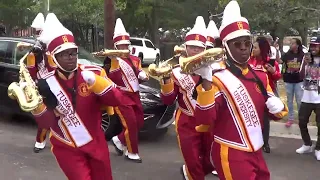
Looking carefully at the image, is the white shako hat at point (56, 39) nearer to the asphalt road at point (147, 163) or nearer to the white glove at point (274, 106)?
the white glove at point (274, 106)

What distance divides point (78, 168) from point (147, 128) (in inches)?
147

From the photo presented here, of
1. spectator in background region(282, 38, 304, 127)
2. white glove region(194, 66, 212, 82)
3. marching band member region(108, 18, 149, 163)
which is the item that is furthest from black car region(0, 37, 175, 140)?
white glove region(194, 66, 212, 82)

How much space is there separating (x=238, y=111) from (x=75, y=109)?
1393 millimetres

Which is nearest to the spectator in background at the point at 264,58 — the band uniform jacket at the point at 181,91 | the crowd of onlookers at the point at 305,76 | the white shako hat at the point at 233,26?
the crowd of onlookers at the point at 305,76

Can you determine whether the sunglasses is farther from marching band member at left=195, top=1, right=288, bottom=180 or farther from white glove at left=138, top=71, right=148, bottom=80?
white glove at left=138, top=71, right=148, bottom=80

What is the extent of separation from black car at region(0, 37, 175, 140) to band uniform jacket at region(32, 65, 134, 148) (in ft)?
6.78

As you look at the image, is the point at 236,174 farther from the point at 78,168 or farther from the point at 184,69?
the point at 78,168

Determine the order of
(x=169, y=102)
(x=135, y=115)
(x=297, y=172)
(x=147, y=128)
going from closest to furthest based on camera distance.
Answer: (x=169, y=102), (x=297, y=172), (x=135, y=115), (x=147, y=128)

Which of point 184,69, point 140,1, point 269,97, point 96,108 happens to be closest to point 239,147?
point 269,97

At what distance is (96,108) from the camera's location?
4.07m

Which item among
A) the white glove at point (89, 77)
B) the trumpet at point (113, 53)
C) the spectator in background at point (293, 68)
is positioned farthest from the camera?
the spectator in background at point (293, 68)

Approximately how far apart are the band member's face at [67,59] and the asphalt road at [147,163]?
2.52 meters

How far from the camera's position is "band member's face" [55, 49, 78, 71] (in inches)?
154

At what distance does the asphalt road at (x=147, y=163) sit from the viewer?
618 cm
